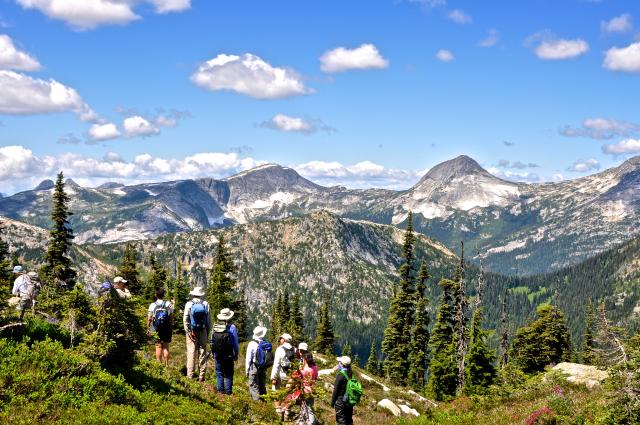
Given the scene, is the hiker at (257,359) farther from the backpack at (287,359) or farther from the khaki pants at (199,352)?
the khaki pants at (199,352)

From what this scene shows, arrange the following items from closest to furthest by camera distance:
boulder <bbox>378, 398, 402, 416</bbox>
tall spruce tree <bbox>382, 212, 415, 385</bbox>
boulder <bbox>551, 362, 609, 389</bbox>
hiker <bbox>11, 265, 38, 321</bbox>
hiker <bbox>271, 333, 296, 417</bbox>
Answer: hiker <bbox>271, 333, 296, 417</bbox> → hiker <bbox>11, 265, 38, 321</bbox> → boulder <bbox>551, 362, 609, 389</bbox> → boulder <bbox>378, 398, 402, 416</bbox> → tall spruce tree <bbox>382, 212, 415, 385</bbox>

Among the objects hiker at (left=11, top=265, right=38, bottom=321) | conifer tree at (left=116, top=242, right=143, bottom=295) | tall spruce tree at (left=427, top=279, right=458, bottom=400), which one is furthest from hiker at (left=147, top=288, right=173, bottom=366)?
conifer tree at (left=116, top=242, right=143, bottom=295)

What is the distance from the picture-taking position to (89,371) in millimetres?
11508

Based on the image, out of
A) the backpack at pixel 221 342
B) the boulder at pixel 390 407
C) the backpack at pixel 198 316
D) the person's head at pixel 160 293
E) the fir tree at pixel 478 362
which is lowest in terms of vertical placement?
the fir tree at pixel 478 362

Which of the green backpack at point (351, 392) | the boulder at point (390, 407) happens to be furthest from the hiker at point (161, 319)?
the boulder at point (390, 407)

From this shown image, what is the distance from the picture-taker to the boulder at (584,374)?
73.7 ft

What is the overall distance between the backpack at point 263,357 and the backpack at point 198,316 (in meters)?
2.63

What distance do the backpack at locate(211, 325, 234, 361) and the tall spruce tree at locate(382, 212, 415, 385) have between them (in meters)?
42.3

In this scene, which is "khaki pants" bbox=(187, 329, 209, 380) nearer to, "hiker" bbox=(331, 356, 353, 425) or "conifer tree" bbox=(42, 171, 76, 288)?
"hiker" bbox=(331, 356, 353, 425)

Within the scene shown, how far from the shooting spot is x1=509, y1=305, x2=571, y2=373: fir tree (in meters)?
53.3

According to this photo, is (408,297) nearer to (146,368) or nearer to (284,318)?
(284,318)

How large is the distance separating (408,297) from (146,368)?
47488 mm

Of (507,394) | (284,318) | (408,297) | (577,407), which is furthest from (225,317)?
(284,318)

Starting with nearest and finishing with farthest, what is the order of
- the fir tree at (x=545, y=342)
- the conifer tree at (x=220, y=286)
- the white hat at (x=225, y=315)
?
1. the white hat at (x=225, y=315)
2. the fir tree at (x=545, y=342)
3. the conifer tree at (x=220, y=286)
